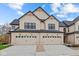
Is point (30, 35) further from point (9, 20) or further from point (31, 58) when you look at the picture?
point (31, 58)

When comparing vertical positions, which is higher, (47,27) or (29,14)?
(29,14)

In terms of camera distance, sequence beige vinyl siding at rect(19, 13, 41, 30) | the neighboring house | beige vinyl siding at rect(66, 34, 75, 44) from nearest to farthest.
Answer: beige vinyl siding at rect(66, 34, 75, 44) → the neighboring house → beige vinyl siding at rect(19, 13, 41, 30)

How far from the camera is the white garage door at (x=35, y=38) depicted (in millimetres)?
21188

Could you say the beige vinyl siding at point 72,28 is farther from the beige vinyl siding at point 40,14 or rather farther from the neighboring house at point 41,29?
the beige vinyl siding at point 40,14

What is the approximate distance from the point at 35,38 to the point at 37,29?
2.13 m

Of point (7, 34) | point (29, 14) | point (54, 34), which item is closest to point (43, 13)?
point (29, 14)

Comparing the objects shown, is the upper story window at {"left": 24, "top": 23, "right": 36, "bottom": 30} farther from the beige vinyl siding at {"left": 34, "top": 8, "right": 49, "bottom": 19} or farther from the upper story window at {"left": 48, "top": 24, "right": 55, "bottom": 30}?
the upper story window at {"left": 48, "top": 24, "right": 55, "bottom": 30}

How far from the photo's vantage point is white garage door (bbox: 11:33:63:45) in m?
21.2

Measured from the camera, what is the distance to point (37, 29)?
23266mm

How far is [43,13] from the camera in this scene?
2394 cm

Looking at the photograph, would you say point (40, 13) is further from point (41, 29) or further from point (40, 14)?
point (41, 29)

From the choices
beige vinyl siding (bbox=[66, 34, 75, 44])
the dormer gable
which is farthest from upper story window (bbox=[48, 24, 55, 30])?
beige vinyl siding (bbox=[66, 34, 75, 44])

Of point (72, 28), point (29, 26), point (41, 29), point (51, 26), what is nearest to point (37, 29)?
point (41, 29)

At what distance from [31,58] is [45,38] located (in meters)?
8.85
